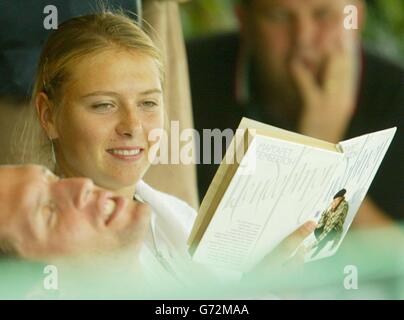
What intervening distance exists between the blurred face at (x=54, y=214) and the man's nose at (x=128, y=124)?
0.48 feet

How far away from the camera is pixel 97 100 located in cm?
198

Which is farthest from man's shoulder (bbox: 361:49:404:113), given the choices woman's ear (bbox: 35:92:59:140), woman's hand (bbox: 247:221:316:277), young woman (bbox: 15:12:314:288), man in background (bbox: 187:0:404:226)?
woman's ear (bbox: 35:92:59:140)

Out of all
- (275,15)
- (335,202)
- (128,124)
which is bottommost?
(335,202)

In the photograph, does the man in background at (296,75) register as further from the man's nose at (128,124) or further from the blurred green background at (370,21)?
the man's nose at (128,124)

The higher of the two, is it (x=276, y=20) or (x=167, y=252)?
(x=276, y=20)

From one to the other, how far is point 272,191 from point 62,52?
24.1 inches

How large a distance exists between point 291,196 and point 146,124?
0.41 meters

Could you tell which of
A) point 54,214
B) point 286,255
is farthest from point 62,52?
point 286,255

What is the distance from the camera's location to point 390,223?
2.23 metres

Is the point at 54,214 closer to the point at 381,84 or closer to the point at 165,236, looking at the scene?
the point at 165,236

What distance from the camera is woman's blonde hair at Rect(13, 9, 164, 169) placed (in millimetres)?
1970

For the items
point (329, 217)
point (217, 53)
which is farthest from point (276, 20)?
point (329, 217)
